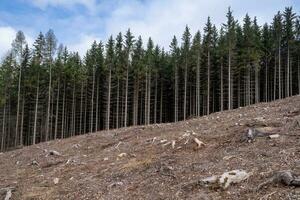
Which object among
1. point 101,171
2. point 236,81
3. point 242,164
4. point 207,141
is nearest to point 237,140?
point 207,141

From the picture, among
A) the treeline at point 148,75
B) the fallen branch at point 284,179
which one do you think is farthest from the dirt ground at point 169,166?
the treeline at point 148,75

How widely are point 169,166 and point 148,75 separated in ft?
142

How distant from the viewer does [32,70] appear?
5159 centimetres

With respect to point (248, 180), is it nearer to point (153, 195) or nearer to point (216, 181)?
point (216, 181)

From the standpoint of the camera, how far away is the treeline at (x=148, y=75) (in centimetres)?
5178

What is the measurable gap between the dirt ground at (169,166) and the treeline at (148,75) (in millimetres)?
30858

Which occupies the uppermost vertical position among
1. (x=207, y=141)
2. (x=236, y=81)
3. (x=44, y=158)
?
(x=236, y=81)

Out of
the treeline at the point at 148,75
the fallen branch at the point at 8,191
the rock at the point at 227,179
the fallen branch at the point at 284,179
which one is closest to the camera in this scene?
the fallen branch at the point at 284,179

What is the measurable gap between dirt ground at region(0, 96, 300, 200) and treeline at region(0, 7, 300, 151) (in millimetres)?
30858

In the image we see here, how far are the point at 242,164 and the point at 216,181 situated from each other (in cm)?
151

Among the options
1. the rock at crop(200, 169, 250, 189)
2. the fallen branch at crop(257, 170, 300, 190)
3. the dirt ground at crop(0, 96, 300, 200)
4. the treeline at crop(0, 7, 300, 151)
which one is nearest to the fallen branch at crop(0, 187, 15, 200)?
the dirt ground at crop(0, 96, 300, 200)

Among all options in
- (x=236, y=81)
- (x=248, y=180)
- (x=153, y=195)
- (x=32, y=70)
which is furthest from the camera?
(x=236, y=81)

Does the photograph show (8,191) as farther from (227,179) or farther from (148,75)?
(148,75)

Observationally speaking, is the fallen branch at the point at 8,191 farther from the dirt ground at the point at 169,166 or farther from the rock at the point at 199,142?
the rock at the point at 199,142
